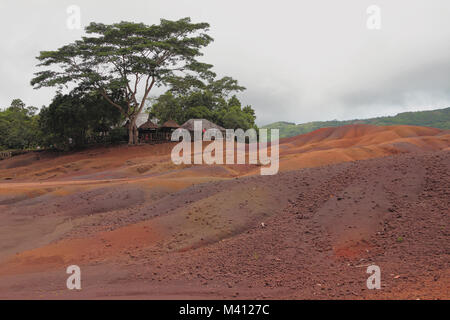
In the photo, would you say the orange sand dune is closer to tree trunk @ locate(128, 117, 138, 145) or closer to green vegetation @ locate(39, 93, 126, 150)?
tree trunk @ locate(128, 117, 138, 145)

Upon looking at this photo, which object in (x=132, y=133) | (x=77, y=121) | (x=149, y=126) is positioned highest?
(x=77, y=121)

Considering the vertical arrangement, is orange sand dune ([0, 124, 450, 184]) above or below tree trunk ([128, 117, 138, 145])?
below

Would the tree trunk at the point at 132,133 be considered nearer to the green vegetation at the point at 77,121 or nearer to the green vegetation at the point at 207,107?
the green vegetation at the point at 77,121

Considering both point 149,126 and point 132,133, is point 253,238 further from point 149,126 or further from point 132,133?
point 149,126

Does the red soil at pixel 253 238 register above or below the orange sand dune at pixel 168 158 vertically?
below

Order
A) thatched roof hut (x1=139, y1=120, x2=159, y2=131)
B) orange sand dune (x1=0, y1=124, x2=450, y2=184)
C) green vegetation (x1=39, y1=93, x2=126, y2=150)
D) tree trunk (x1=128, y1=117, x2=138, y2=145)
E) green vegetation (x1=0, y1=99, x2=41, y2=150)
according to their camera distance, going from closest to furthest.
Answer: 1. orange sand dune (x1=0, y1=124, x2=450, y2=184)
2. green vegetation (x1=39, y1=93, x2=126, y2=150)
3. tree trunk (x1=128, y1=117, x2=138, y2=145)
4. thatched roof hut (x1=139, y1=120, x2=159, y2=131)
5. green vegetation (x1=0, y1=99, x2=41, y2=150)

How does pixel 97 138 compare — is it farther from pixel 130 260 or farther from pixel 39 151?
pixel 130 260

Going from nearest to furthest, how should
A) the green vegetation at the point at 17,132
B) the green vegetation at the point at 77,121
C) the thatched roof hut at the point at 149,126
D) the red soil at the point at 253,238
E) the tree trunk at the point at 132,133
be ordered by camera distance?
1. the red soil at the point at 253,238
2. the green vegetation at the point at 77,121
3. the tree trunk at the point at 132,133
4. the thatched roof hut at the point at 149,126
5. the green vegetation at the point at 17,132

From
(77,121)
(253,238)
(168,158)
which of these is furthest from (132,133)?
(253,238)

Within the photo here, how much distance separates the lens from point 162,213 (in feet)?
32.8

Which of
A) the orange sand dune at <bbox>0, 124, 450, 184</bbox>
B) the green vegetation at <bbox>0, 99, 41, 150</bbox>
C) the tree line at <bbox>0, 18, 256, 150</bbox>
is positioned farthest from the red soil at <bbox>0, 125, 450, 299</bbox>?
the green vegetation at <bbox>0, 99, 41, 150</bbox>

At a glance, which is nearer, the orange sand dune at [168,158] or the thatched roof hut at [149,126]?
the orange sand dune at [168,158]

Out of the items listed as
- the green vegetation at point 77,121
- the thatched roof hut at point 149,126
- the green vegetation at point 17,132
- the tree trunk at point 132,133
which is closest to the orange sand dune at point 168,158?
the tree trunk at point 132,133
